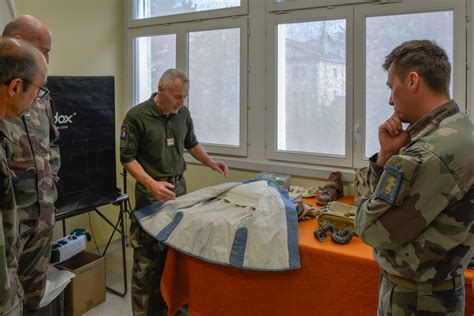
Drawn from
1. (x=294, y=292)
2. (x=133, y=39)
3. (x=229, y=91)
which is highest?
(x=133, y=39)

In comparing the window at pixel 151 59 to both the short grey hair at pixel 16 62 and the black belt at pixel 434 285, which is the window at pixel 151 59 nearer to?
the short grey hair at pixel 16 62

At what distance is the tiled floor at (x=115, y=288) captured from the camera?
264 cm

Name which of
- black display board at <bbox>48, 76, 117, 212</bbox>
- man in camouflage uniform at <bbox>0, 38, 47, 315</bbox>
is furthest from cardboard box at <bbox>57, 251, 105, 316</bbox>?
man in camouflage uniform at <bbox>0, 38, 47, 315</bbox>

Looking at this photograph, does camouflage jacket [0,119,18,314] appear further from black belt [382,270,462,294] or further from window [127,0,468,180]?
window [127,0,468,180]

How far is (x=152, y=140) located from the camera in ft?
7.53

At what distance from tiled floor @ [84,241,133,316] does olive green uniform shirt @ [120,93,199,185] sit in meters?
1.09

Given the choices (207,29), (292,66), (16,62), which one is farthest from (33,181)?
(207,29)

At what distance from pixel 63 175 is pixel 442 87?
7.20 ft

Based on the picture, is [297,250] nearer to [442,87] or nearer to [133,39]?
[442,87]

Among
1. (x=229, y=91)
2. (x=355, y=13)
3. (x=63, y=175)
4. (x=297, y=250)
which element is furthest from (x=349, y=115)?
(x=63, y=175)

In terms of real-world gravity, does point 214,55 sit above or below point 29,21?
above

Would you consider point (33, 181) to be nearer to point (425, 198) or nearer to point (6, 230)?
point (6, 230)

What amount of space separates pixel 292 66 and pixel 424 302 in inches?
82.7

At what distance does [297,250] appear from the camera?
68.4 inches
